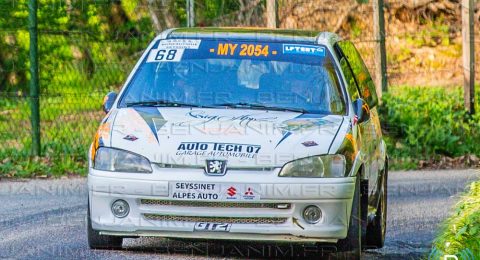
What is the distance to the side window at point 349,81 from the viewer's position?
9934 millimetres

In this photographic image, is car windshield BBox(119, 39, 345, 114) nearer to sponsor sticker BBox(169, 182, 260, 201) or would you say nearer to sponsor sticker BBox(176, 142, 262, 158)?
sponsor sticker BBox(176, 142, 262, 158)

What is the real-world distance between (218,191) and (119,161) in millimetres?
707

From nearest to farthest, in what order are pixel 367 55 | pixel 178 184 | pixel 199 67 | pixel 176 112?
pixel 178 184 → pixel 176 112 → pixel 199 67 → pixel 367 55

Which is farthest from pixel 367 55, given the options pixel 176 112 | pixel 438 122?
pixel 176 112

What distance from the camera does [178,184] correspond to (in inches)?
333

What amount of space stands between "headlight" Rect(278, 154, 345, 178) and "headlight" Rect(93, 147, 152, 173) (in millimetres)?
888

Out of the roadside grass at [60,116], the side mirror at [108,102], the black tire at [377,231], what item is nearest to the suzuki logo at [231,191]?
the side mirror at [108,102]

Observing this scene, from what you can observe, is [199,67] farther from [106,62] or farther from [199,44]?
[106,62]

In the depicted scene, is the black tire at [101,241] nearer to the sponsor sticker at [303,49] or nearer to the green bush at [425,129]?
the sponsor sticker at [303,49]

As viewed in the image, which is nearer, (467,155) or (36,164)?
(36,164)

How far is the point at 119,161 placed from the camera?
867cm

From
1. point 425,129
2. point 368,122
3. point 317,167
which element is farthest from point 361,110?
point 425,129

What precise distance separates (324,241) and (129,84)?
2.05 meters

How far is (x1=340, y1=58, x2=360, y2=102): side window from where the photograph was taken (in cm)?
993
